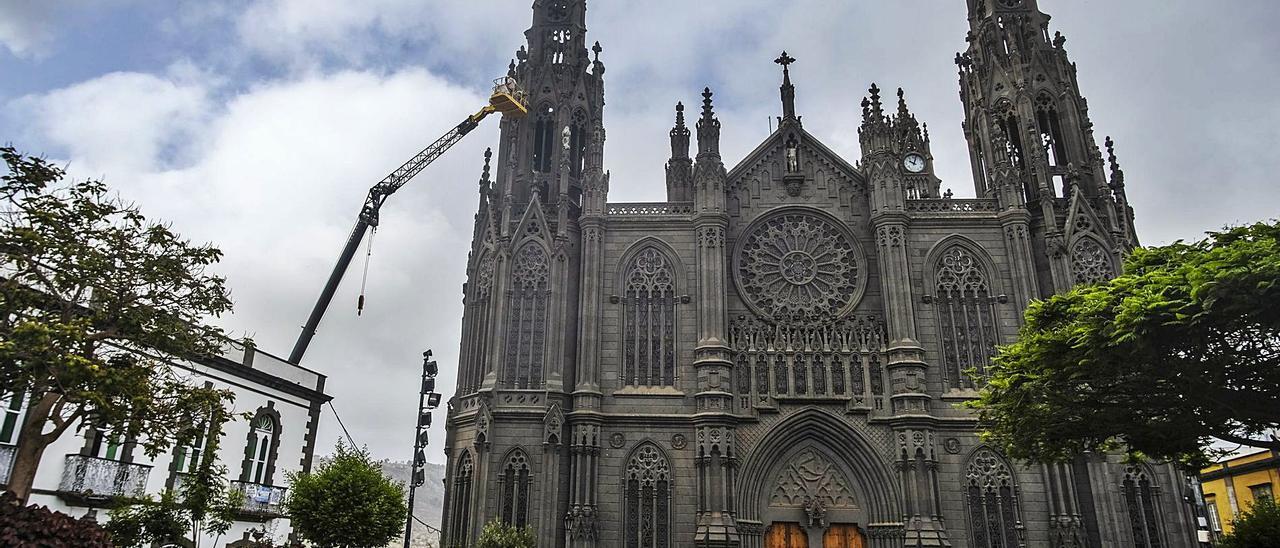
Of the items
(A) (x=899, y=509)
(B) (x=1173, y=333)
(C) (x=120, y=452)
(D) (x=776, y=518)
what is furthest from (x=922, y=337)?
(C) (x=120, y=452)

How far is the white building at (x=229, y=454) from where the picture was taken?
60.2 ft

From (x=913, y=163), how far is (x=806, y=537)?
17452 mm

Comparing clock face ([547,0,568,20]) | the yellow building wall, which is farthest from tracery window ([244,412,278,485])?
the yellow building wall

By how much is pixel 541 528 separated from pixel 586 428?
11.9 feet

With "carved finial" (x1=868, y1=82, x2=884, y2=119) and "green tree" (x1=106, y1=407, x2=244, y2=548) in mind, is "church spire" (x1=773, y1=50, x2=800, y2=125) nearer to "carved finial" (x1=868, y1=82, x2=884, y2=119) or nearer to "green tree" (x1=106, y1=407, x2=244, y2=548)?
"carved finial" (x1=868, y1=82, x2=884, y2=119)

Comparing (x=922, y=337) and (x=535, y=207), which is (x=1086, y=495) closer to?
(x=922, y=337)

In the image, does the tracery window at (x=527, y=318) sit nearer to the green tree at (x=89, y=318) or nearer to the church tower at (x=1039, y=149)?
the green tree at (x=89, y=318)

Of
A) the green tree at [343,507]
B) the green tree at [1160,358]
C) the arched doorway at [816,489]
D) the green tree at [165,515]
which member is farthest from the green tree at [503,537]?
the green tree at [1160,358]

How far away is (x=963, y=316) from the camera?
1156 inches

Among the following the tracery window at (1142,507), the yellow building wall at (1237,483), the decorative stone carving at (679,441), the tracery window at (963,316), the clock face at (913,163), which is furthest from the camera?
the yellow building wall at (1237,483)

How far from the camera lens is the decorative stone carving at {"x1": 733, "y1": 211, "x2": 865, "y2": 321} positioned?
3006 cm

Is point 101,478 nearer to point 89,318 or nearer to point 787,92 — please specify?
point 89,318

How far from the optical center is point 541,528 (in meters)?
25.5

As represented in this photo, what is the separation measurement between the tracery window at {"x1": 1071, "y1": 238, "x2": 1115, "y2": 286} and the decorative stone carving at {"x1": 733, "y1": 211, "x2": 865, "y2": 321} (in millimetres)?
7787
